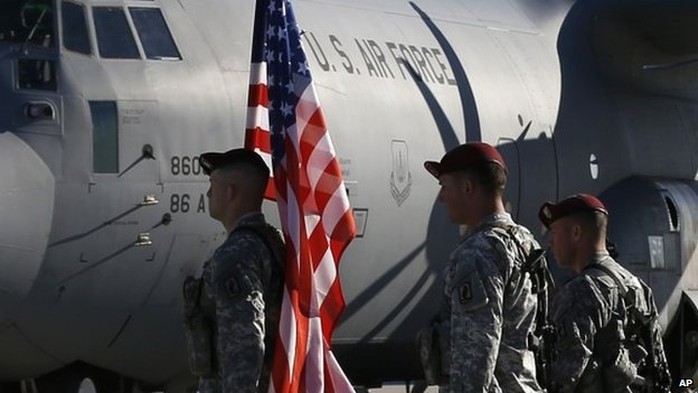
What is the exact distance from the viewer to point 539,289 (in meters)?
7.07

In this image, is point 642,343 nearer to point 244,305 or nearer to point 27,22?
point 244,305

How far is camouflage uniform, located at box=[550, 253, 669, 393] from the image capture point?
812 cm

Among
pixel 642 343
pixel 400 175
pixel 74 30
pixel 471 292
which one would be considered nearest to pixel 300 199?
pixel 471 292

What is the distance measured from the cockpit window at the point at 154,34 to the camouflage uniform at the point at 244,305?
357 cm

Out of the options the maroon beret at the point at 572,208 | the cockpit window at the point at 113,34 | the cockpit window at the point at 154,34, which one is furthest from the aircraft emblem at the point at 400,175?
the maroon beret at the point at 572,208

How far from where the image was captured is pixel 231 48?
10.9 meters

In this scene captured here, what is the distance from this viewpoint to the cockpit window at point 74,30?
10.1 metres

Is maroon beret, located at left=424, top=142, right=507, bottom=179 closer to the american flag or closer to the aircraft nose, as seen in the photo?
the american flag

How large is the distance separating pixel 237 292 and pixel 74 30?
381 cm

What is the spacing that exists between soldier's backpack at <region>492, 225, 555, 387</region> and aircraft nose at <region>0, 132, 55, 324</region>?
313 cm

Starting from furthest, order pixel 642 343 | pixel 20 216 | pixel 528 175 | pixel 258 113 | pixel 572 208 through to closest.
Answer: pixel 528 175 → pixel 258 113 → pixel 20 216 → pixel 642 343 → pixel 572 208

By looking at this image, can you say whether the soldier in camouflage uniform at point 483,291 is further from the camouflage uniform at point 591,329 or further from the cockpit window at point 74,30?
the cockpit window at point 74,30

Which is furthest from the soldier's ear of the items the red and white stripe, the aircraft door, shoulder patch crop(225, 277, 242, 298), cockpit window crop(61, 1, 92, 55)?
the aircraft door

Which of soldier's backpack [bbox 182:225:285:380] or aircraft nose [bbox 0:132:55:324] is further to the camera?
Result: aircraft nose [bbox 0:132:55:324]
